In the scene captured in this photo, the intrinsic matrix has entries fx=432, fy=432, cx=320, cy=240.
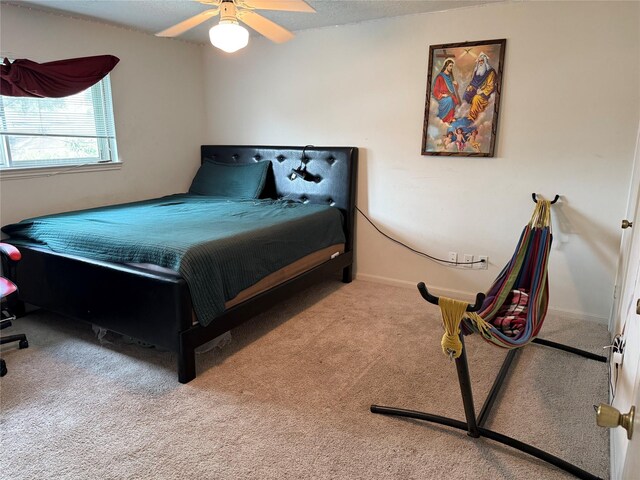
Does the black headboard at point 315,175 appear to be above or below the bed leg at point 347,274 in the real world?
above

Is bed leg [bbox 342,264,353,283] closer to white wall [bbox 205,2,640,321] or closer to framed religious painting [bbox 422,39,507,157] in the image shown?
white wall [bbox 205,2,640,321]

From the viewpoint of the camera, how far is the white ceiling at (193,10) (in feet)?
10.0

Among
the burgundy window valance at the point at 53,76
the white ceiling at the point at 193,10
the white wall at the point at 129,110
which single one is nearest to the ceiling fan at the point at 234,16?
the white ceiling at the point at 193,10

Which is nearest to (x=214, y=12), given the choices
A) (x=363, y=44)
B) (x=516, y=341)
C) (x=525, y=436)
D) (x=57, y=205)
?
(x=363, y=44)

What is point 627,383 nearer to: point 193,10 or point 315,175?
point 315,175

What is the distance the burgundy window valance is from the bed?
34.8 inches

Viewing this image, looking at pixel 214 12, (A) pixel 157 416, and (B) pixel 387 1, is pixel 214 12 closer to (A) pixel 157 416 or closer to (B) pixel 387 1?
(B) pixel 387 1

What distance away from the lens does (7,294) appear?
2289mm

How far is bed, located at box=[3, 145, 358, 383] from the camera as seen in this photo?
2285 millimetres

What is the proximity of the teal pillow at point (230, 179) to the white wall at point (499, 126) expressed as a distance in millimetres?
332

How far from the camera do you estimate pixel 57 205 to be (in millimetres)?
3367

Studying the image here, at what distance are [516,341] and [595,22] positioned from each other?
2.26 meters

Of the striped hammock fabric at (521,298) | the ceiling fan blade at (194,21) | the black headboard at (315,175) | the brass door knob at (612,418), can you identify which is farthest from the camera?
the black headboard at (315,175)

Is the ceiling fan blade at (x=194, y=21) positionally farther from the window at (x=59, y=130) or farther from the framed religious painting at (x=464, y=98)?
the framed religious painting at (x=464, y=98)
